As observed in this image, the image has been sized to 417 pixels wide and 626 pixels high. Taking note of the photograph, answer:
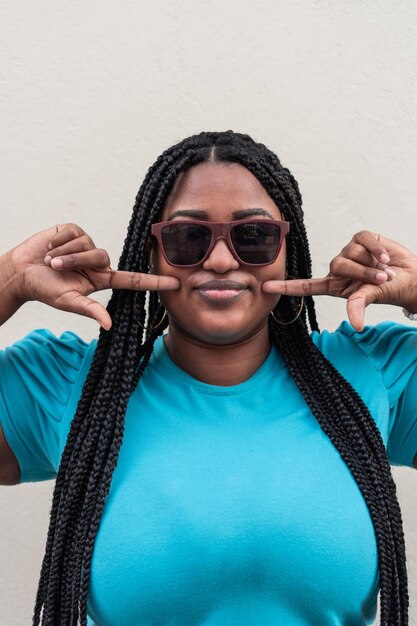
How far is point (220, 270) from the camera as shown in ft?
5.47

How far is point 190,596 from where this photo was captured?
155 centimetres

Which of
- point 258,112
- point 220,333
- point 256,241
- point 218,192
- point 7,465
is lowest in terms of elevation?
point 7,465

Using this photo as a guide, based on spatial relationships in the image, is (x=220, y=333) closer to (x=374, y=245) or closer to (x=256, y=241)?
(x=256, y=241)

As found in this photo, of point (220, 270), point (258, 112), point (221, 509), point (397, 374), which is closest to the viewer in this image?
point (221, 509)

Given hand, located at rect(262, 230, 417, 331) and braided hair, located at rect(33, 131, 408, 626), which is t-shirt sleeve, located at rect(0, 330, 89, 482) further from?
hand, located at rect(262, 230, 417, 331)

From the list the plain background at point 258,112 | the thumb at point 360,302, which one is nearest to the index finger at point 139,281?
the thumb at point 360,302

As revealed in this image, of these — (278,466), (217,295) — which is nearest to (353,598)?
(278,466)

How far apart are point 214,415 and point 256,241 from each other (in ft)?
1.32

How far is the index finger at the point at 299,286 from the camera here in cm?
172

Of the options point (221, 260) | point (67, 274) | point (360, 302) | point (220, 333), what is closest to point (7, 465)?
point (67, 274)

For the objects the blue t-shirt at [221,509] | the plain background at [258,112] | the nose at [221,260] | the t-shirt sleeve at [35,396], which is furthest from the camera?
the plain background at [258,112]

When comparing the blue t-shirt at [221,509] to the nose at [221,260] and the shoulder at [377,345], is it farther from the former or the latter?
the nose at [221,260]

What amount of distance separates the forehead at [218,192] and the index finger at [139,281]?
0.17 m

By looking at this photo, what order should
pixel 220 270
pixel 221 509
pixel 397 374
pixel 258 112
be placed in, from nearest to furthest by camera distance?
pixel 221 509 < pixel 220 270 < pixel 397 374 < pixel 258 112
